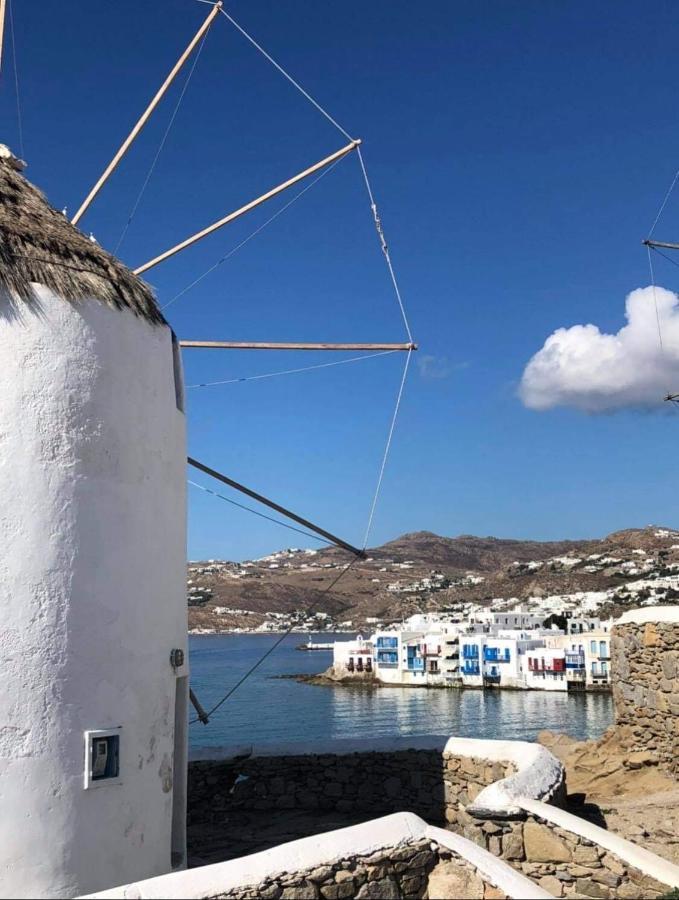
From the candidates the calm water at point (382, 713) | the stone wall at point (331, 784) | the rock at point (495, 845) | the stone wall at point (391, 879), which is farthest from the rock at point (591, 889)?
the calm water at point (382, 713)

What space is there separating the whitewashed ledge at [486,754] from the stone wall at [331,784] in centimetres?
7

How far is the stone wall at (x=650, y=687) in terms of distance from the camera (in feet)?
35.9

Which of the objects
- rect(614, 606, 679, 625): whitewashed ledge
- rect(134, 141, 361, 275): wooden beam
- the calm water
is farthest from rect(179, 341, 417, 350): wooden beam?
the calm water

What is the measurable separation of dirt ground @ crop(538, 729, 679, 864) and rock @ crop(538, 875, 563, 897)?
225cm

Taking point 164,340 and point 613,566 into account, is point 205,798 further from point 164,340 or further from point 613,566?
point 613,566

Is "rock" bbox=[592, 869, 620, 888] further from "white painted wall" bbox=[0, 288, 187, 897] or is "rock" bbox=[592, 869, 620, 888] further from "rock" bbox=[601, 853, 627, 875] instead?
"white painted wall" bbox=[0, 288, 187, 897]

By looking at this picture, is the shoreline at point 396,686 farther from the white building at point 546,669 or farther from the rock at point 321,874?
the rock at point 321,874

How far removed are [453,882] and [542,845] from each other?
1.22 m

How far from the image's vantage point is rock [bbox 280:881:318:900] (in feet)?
15.3

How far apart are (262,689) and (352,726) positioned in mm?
26512

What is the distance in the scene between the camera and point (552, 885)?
582 centimetres

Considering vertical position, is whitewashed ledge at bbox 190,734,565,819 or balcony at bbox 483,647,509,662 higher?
whitewashed ledge at bbox 190,734,565,819

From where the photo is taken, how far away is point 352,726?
47.7m

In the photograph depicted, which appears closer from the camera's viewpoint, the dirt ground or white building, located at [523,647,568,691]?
the dirt ground
